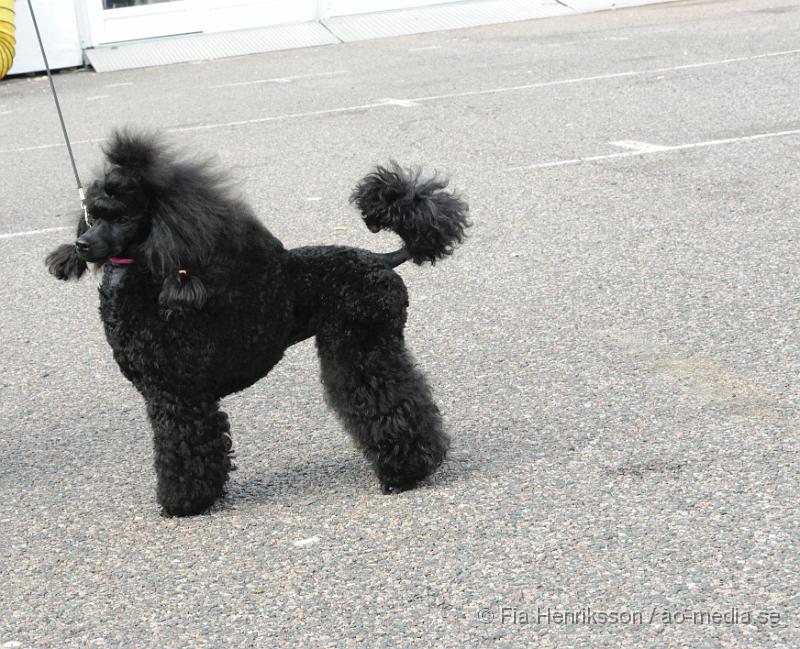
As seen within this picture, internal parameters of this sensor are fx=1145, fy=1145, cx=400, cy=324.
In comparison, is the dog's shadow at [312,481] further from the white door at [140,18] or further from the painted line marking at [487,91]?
the white door at [140,18]

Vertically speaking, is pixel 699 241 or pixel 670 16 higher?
pixel 699 241

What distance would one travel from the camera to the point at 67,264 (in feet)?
11.7

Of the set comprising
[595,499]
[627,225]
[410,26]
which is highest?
[595,499]

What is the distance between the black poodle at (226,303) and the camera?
11.0 feet

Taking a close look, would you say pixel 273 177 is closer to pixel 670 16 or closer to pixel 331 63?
pixel 331 63

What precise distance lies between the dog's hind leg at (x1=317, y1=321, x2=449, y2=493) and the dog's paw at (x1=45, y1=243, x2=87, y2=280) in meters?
0.78

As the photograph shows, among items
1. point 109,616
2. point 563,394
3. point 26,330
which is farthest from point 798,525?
point 26,330

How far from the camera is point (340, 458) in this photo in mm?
4121

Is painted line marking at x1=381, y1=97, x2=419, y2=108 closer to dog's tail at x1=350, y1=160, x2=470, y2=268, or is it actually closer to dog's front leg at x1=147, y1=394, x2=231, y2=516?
dog's tail at x1=350, y1=160, x2=470, y2=268

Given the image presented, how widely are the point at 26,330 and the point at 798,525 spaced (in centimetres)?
404

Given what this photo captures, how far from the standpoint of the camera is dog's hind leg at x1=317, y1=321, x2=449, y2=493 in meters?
3.69

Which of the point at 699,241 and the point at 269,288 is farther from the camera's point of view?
the point at 699,241

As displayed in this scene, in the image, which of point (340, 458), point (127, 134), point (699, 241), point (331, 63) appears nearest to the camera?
point (127, 134)

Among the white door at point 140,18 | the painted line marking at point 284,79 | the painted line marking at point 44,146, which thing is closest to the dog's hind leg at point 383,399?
the painted line marking at point 44,146
